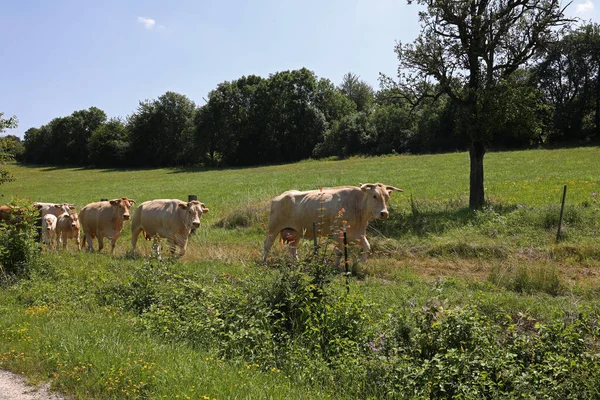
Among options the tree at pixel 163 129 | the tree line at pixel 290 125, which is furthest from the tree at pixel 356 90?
the tree at pixel 163 129

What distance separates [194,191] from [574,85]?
178 ft

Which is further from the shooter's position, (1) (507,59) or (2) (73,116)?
(2) (73,116)

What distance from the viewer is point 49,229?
1761 centimetres

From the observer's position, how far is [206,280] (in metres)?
10.2

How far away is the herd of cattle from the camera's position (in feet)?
42.8

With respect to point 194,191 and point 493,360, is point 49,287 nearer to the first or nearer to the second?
point 493,360

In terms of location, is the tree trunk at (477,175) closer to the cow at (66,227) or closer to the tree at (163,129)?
the cow at (66,227)

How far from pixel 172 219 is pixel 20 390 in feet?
30.7

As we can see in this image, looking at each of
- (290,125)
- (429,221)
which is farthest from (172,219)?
(290,125)

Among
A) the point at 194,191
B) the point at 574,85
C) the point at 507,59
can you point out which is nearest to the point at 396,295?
the point at 507,59

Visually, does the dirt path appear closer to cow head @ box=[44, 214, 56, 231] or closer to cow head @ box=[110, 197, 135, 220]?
cow head @ box=[110, 197, 135, 220]

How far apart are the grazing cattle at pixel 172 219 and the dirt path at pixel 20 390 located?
787 centimetres

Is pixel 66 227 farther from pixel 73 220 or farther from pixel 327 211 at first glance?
pixel 327 211

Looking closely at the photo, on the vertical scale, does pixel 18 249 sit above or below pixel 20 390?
above
